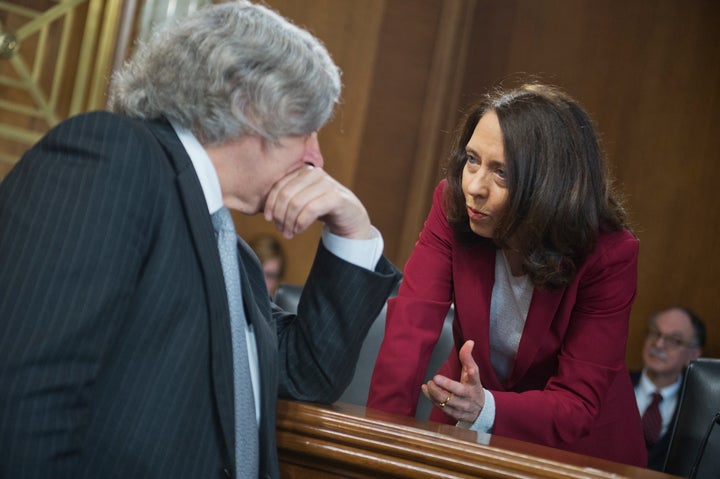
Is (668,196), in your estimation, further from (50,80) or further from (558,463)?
(558,463)

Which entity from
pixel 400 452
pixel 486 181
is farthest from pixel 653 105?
pixel 400 452

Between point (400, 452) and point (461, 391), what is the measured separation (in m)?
0.55

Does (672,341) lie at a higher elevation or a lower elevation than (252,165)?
lower

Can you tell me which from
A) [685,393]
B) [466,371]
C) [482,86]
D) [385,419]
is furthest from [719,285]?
[385,419]

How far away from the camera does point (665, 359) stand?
13.7ft

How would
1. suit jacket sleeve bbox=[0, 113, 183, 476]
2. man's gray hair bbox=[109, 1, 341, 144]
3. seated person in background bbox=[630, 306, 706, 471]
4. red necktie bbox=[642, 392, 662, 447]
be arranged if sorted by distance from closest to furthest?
suit jacket sleeve bbox=[0, 113, 183, 476] < man's gray hair bbox=[109, 1, 341, 144] < red necktie bbox=[642, 392, 662, 447] < seated person in background bbox=[630, 306, 706, 471]

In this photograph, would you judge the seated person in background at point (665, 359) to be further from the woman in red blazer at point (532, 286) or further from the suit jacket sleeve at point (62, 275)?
the suit jacket sleeve at point (62, 275)

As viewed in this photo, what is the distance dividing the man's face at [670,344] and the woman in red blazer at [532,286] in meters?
2.08

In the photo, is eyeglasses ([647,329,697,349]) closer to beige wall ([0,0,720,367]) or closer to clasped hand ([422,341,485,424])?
beige wall ([0,0,720,367])

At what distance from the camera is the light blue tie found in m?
1.30

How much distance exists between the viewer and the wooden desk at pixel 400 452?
1.18 m

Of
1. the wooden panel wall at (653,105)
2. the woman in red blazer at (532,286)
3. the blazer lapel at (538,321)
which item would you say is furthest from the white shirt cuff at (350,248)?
the wooden panel wall at (653,105)

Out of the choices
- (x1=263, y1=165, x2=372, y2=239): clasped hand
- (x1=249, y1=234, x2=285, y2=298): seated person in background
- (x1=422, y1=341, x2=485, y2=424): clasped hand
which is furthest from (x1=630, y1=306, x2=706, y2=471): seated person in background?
(x1=263, y1=165, x2=372, y2=239): clasped hand

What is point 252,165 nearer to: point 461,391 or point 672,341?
point 461,391
